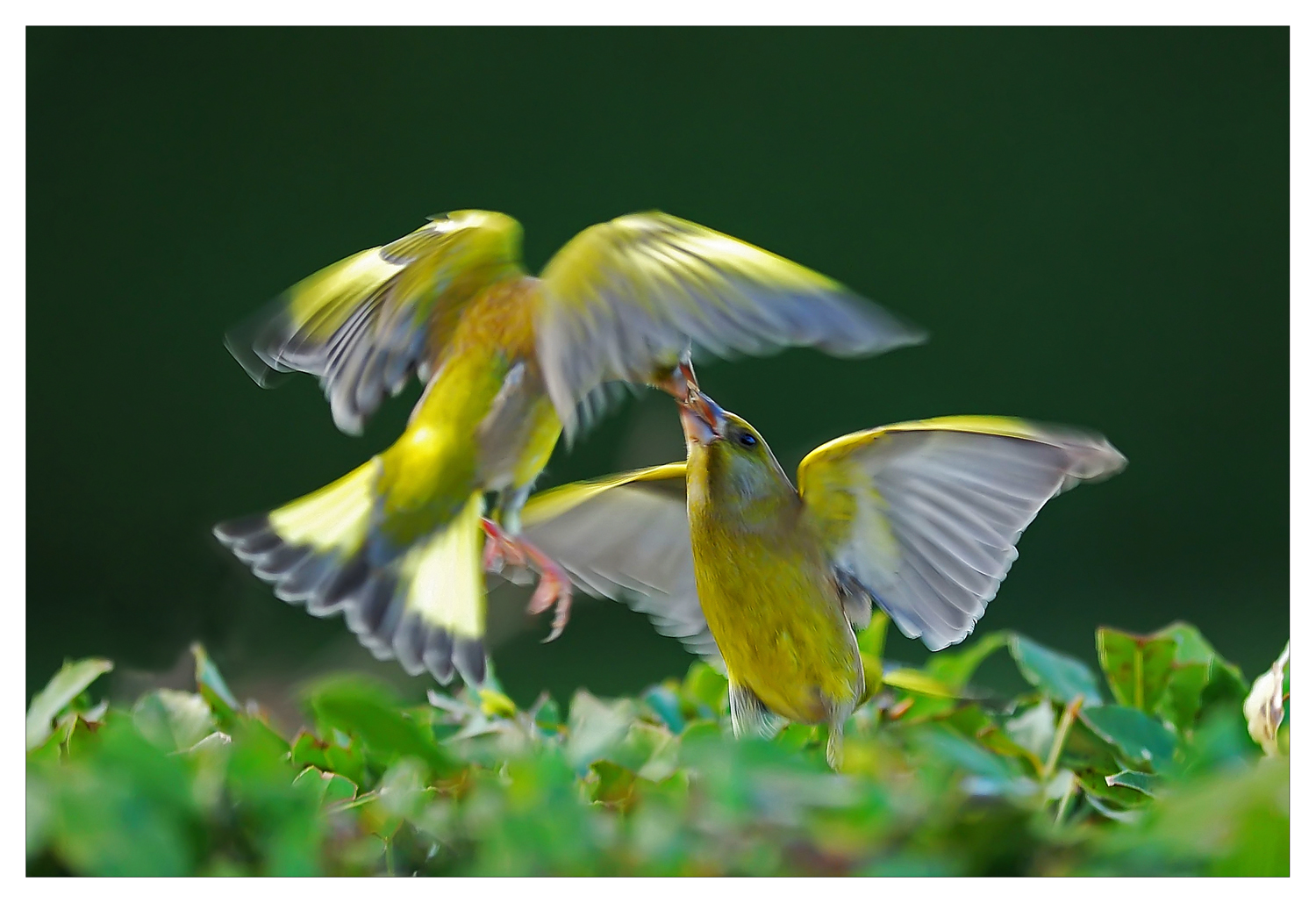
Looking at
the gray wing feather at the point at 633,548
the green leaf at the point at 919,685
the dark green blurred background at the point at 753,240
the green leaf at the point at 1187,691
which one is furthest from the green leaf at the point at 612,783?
the dark green blurred background at the point at 753,240

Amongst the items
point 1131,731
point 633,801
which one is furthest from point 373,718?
point 1131,731

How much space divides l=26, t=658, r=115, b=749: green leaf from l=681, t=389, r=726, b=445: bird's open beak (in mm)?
670

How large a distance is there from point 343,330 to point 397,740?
0.43 metres

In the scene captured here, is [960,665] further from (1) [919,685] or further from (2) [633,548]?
(2) [633,548]

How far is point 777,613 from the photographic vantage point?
1243mm

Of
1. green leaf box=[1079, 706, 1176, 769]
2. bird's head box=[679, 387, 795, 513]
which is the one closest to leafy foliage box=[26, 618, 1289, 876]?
green leaf box=[1079, 706, 1176, 769]

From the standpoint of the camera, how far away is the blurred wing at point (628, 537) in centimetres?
136

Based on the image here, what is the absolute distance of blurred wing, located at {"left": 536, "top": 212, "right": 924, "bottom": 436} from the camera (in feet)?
3.15

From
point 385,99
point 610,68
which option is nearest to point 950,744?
point 385,99

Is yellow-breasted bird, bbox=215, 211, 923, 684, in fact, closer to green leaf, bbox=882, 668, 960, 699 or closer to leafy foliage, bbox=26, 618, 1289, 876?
leafy foliage, bbox=26, 618, 1289, 876

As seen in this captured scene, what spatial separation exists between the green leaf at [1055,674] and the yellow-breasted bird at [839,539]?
10.9 inches

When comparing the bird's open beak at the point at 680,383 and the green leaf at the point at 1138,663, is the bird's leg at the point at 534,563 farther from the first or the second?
the green leaf at the point at 1138,663

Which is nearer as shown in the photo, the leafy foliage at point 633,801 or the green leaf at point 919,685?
the leafy foliage at point 633,801

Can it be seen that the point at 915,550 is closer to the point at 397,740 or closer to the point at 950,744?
the point at 950,744
